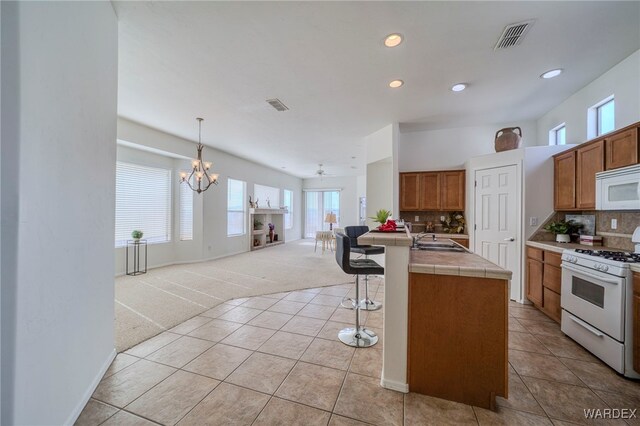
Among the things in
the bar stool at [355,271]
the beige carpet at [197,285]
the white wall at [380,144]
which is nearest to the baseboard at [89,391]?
the beige carpet at [197,285]

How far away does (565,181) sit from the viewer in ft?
10.8

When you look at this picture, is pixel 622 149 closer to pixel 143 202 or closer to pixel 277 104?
pixel 277 104

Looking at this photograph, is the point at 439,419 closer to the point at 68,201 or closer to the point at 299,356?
the point at 299,356

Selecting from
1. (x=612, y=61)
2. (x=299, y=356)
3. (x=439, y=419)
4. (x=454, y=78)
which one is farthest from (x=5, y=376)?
(x=612, y=61)

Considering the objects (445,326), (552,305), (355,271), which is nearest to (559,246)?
(552,305)

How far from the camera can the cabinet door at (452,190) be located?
457 centimetres

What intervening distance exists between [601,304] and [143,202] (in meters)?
7.14

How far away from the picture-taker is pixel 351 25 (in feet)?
6.91

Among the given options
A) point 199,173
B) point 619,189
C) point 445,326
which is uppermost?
point 199,173

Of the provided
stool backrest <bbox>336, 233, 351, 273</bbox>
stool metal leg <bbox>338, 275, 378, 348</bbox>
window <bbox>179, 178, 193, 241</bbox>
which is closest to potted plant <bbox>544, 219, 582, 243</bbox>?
stool metal leg <bbox>338, 275, 378, 348</bbox>

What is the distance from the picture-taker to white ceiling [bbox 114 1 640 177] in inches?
78.3

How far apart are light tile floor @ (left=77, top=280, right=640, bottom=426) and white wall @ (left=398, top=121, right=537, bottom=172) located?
3.13 m

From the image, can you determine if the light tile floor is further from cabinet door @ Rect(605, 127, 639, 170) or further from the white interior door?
cabinet door @ Rect(605, 127, 639, 170)

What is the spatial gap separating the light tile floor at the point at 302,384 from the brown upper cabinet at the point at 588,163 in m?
1.71
